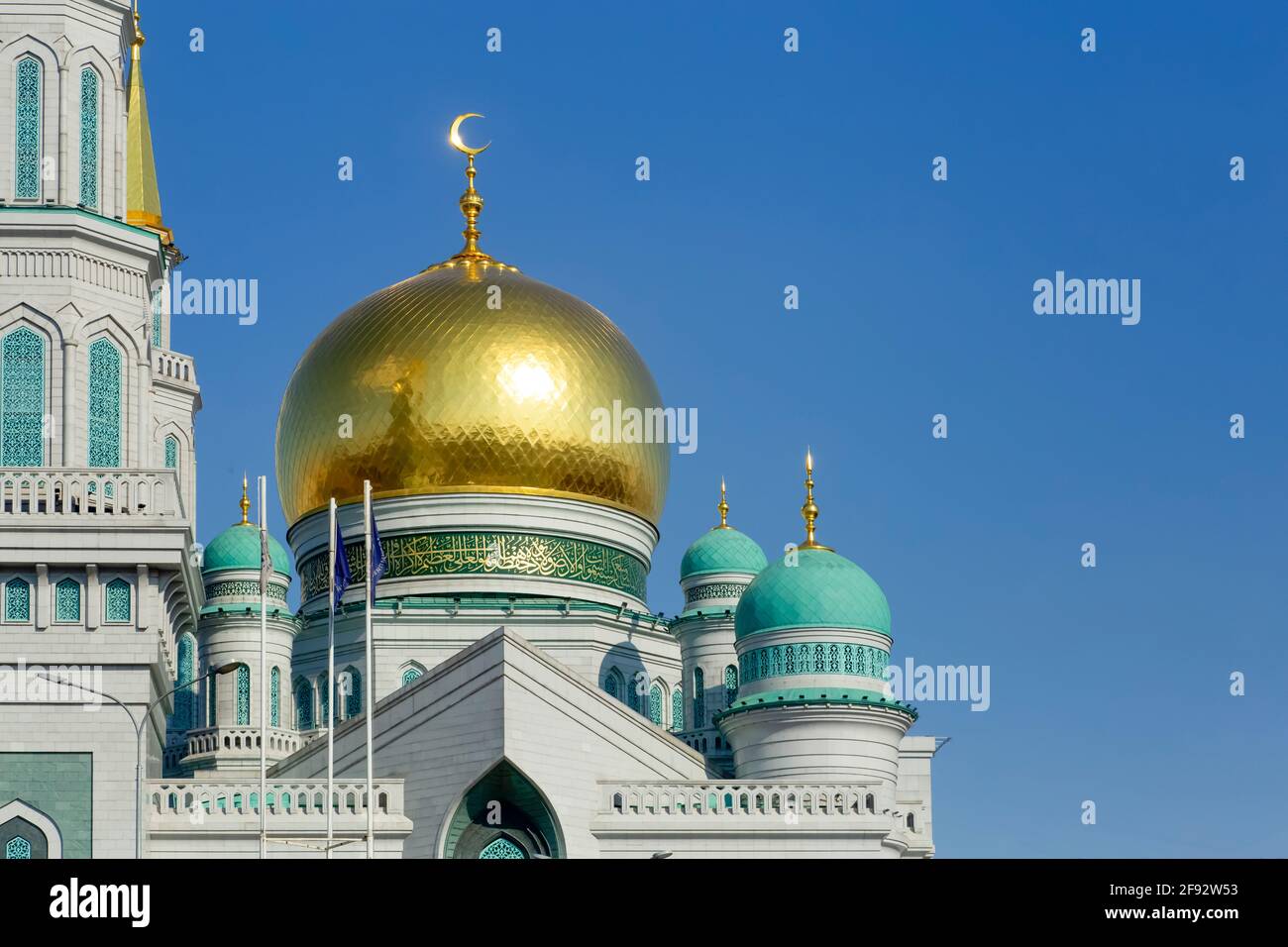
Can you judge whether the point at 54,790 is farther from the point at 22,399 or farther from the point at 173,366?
the point at 173,366

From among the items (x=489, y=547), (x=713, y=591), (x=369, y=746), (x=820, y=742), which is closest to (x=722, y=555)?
(x=713, y=591)

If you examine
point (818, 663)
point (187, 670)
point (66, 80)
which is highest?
point (66, 80)

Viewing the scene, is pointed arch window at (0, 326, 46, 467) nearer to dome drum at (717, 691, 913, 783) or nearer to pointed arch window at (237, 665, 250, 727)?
pointed arch window at (237, 665, 250, 727)

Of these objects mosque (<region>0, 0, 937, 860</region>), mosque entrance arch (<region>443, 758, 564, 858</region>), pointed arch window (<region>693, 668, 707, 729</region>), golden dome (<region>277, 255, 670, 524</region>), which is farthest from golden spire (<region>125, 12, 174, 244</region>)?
pointed arch window (<region>693, 668, 707, 729</region>)

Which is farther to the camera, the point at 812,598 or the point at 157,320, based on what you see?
the point at 812,598

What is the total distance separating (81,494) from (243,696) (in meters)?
13.0

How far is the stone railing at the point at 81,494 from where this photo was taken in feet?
106

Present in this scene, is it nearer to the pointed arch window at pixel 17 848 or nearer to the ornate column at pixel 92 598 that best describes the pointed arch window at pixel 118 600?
the ornate column at pixel 92 598

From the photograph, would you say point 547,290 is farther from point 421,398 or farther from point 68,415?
point 68,415

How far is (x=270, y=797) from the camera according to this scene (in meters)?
35.4

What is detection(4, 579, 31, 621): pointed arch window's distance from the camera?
32.2 m
